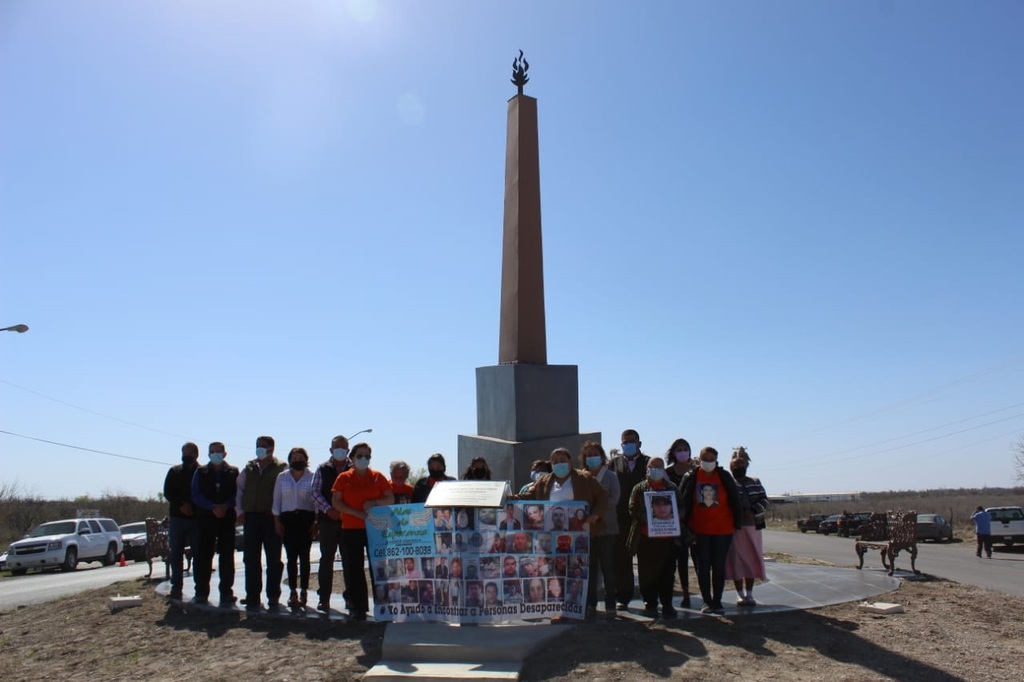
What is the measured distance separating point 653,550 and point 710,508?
738 mm

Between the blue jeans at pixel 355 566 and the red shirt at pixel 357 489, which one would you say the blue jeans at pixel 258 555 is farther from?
the red shirt at pixel 357 489

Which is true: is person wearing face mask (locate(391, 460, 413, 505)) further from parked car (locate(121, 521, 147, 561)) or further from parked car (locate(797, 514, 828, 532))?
parked car (locate(797, 514, 828, 532))

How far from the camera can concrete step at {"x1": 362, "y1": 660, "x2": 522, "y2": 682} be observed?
5.48 metres

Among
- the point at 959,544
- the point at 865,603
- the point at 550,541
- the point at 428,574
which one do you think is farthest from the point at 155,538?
the point at 959,544

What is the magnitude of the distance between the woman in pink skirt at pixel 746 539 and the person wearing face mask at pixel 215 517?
214 inches

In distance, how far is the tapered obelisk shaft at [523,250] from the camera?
11055 millimetres

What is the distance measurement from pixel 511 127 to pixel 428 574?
735 cm

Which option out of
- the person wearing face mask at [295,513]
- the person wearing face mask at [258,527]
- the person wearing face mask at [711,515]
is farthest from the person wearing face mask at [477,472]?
the person wearing face mask at [258,527]

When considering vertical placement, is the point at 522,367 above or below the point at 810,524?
above

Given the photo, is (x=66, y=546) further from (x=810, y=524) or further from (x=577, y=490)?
(x=810, y=524)

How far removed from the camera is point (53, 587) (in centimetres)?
→ 1497

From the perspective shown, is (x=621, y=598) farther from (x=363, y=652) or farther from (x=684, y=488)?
(x=363, y=652)

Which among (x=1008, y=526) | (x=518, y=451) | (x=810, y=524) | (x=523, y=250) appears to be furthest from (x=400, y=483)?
(x=810, y=524)

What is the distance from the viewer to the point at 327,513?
25.1ft
